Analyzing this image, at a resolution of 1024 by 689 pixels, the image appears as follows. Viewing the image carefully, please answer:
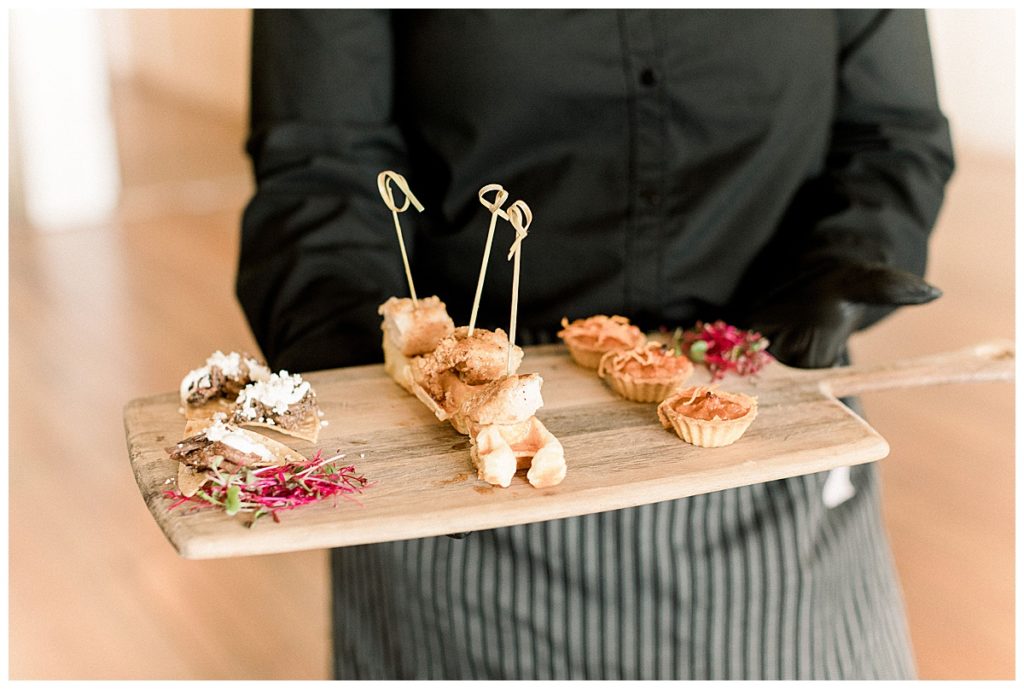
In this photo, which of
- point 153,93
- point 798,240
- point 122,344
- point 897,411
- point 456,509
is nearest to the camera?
point 456,509

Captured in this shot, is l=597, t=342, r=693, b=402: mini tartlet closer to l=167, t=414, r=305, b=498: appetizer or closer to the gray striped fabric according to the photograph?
the gray striped fabric

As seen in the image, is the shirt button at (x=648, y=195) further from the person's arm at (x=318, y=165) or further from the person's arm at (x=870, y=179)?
the person's arm at (x=318, y=165)

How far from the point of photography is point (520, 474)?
828 mm

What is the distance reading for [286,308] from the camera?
112 cm

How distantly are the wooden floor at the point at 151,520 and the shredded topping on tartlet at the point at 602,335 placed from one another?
132 centimetres

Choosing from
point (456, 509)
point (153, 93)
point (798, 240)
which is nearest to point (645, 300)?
point (798, 240)

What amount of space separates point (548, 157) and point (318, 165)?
26 centimetres

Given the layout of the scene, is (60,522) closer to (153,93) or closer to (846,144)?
(846,144)

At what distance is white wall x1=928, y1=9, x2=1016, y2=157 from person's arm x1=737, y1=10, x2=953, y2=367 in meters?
2.82

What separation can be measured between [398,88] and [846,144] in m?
0.57

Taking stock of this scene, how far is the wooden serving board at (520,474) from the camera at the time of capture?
0.77 metres

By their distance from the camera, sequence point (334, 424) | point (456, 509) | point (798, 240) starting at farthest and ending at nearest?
point (798, 240), point (334, 424), point (456, 509)

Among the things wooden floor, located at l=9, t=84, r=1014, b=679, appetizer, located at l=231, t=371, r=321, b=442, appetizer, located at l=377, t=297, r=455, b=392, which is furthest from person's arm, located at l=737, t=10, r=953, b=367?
wooden floor, located at l=9, t=84, r=1014, b=679

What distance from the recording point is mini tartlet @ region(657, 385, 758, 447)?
34.1 inches
